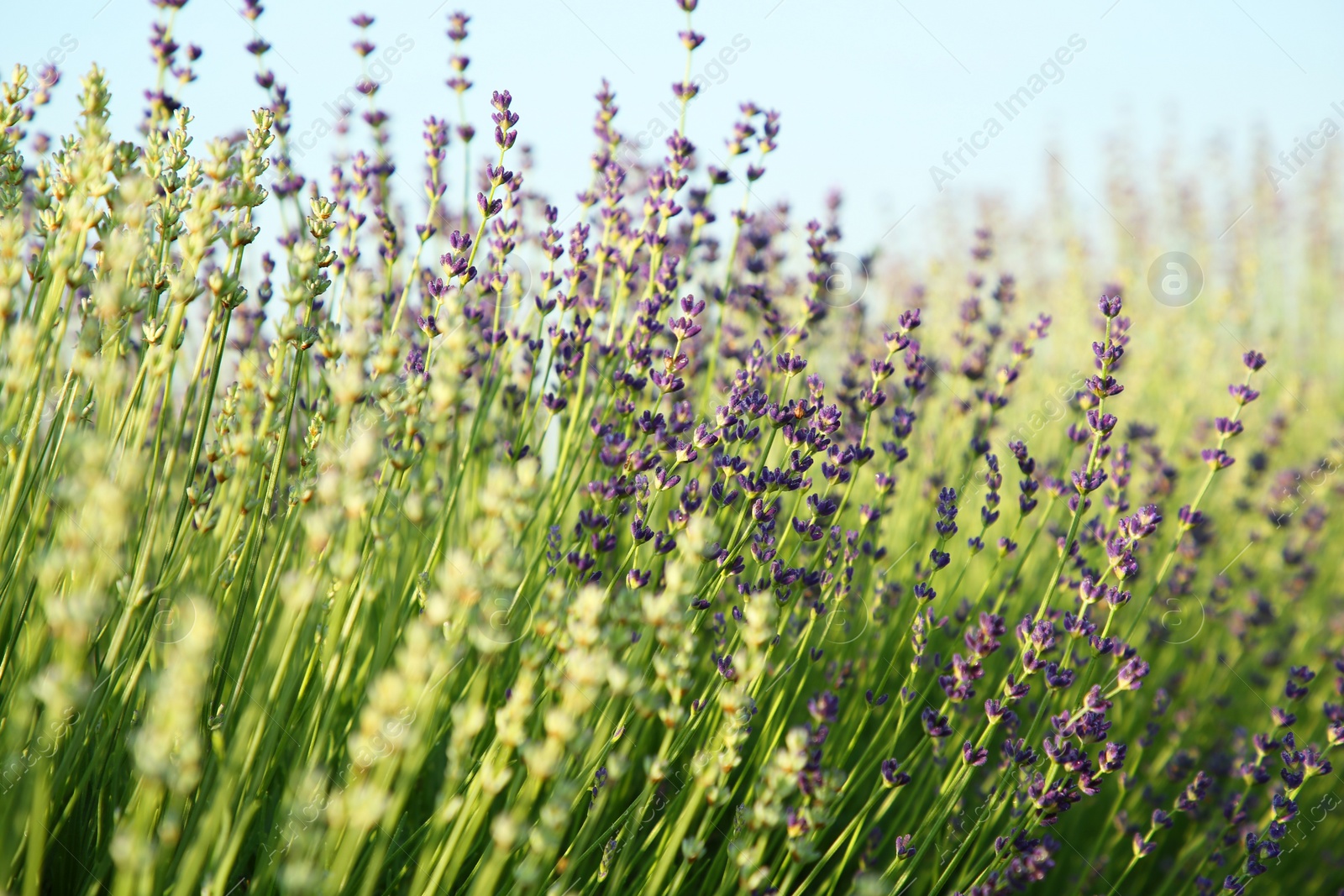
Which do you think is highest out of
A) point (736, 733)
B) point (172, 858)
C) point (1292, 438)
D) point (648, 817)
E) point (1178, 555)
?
point (1292, 438)

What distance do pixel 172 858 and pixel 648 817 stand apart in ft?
3.12

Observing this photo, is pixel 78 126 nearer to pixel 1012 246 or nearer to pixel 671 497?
pixel 671 497

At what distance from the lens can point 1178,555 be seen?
10.7ft

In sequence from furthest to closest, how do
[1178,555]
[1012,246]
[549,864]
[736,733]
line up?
1. [1012,246]
2. [1178,555]
3. [549,864]
4. [736,733]

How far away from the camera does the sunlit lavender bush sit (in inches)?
43.3

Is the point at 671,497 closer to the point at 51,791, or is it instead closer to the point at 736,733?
the point at 736,733

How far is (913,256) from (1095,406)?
21.2ft

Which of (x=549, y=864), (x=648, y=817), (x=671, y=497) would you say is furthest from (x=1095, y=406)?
(x=549, y=864)

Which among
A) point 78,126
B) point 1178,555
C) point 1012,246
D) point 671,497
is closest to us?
point 78,126

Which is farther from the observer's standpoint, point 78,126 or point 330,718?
point 78,126

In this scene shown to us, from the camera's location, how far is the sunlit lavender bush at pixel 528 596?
1.10m

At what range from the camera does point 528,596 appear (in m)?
2.01

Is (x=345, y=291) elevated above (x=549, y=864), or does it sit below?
above

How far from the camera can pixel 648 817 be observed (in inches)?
76.4
